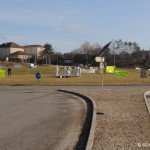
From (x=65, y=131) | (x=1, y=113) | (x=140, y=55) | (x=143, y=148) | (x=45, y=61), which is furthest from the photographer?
(x=45, y=61)

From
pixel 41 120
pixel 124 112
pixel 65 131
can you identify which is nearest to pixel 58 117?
pixel 41 120

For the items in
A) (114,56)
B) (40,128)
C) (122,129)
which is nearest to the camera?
(122,129)

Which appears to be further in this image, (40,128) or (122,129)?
(40,128)

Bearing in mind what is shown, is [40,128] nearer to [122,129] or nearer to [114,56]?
[122,129]

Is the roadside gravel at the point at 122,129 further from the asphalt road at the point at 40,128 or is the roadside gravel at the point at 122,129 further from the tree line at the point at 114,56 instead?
the tree line at the point at 114,56

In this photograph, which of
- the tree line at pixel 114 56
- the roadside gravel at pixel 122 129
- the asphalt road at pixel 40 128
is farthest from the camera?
the tree line at pixel 114 56

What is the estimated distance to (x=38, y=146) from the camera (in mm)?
9750

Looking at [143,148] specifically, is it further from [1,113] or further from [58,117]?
[1,113]

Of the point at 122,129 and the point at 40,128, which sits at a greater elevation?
the point at 122,129

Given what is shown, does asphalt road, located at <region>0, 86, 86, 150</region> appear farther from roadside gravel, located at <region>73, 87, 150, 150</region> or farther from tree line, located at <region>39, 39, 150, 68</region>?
tree line, located at <region>39, 39, 150, 68</region>

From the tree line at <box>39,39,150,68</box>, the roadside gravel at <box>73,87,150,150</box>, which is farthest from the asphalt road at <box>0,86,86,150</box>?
the tree line at <box>39,39,150,68</box>

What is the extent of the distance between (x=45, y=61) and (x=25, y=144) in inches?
7303

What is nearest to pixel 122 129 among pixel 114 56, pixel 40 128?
pixel 40 128

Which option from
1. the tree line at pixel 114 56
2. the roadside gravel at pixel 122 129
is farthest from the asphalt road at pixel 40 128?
the tree line at pixel 114 56
